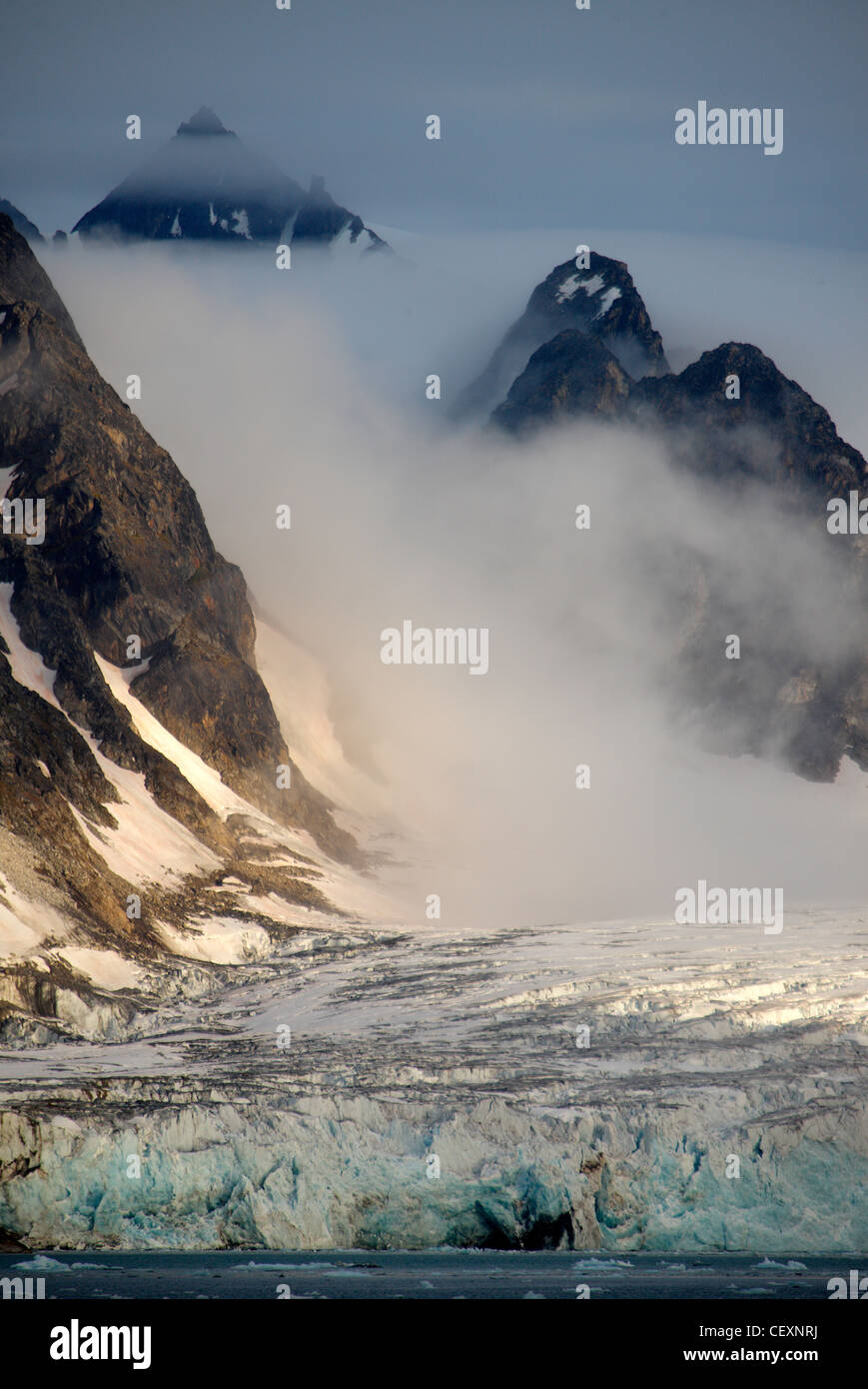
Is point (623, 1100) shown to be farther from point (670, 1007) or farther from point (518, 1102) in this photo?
point (670, 1007)

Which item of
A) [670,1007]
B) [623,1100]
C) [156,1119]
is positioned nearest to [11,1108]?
[156,1119]

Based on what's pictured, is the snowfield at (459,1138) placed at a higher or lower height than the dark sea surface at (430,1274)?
higher

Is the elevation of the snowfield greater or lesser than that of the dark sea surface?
greater

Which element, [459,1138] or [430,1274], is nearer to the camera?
[430,1274]

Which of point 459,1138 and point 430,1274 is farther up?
point 459,1138
